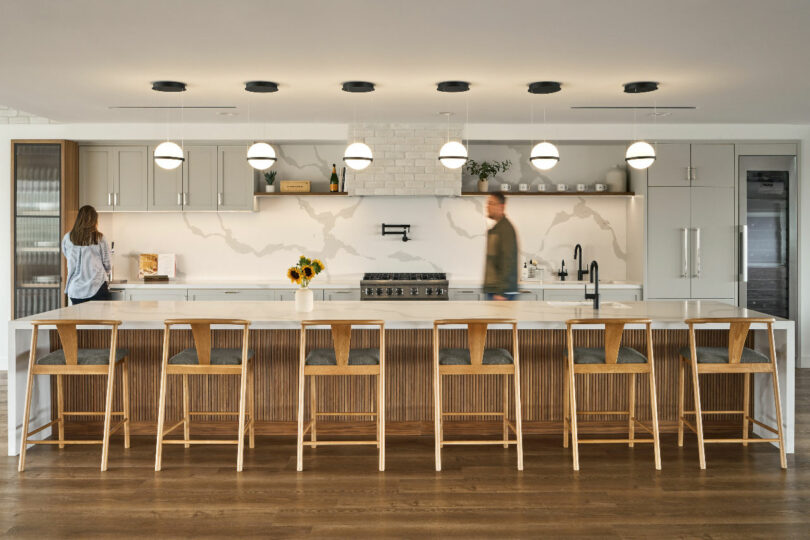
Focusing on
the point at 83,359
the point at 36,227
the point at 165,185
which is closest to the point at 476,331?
the point at 83,359

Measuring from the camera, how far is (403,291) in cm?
700

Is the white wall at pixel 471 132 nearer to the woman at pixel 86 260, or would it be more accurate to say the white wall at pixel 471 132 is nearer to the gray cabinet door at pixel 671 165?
the gray cabinet door at pixel 671 165

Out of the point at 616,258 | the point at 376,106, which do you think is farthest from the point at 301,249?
the point at 616,258

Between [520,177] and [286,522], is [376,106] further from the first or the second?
[286,522]

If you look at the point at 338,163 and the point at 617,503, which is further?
the point at 338,163

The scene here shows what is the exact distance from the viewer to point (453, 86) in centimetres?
515

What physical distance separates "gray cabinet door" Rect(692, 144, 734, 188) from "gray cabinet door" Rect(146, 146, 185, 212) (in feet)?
17.0

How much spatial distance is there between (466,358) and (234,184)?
401 centimetres

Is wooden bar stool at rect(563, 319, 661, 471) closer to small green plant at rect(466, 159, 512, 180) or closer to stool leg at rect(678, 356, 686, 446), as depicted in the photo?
stool leg at rect(678, 356, 686, 446)

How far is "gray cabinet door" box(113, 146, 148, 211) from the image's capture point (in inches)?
283

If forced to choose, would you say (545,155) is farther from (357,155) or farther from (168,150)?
(168,150)

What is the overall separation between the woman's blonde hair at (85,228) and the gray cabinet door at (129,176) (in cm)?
162

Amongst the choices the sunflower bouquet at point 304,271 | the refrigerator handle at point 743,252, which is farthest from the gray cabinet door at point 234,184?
the refrigerator handle at point 743,252

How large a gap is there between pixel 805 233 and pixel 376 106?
4632 millimetres
